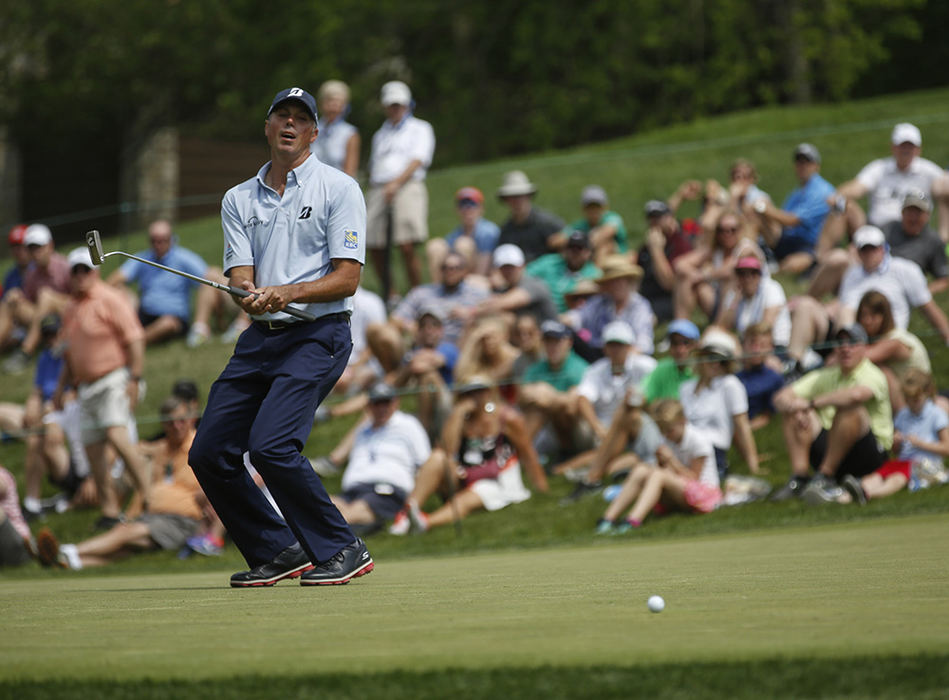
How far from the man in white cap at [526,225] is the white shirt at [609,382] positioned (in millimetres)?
2859

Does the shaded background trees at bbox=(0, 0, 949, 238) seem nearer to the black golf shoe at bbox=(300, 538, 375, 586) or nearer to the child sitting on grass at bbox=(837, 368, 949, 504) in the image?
the child sitting on grass at bbox=(837, 368, 949, 504)

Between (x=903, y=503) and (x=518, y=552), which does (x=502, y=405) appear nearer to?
(x=518, y=552)

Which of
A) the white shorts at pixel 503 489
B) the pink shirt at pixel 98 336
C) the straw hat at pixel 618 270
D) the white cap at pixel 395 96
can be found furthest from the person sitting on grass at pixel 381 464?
the white cap at pixel 395 96

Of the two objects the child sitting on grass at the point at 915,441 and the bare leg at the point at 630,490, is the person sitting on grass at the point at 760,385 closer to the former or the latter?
the child sitting on grass at the point at 915,441

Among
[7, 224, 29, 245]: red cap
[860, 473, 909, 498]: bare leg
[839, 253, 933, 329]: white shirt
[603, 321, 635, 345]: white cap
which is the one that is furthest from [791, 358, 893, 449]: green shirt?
[7, 224, 29, 245]: red cap

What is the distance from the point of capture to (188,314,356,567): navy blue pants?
6148 millimetres

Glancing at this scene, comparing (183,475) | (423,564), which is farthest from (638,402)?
(183,475)

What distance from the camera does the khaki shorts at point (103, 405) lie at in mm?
12906

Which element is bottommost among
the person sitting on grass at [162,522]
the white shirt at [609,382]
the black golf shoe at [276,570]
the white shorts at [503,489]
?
the white shorts at [503,489]

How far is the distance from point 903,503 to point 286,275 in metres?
5.99

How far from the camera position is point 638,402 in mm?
11547

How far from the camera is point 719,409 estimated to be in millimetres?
11672

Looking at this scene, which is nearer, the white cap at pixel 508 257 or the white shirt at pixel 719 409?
the white shirt at pixel 719 409

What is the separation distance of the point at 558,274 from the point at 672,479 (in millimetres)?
4153
